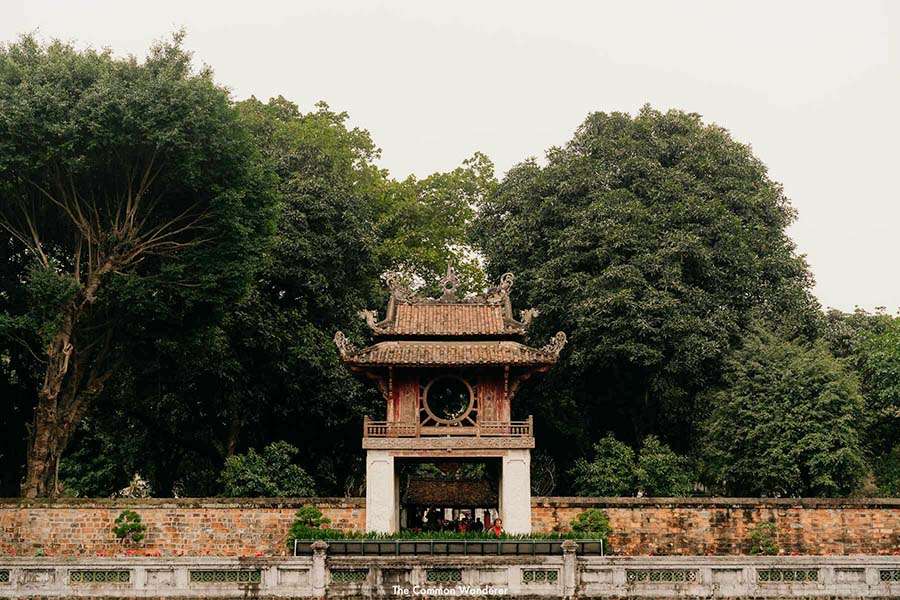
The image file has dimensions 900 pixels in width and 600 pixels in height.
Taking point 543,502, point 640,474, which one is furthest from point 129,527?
point 640,474

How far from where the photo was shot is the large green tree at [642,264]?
36.6m

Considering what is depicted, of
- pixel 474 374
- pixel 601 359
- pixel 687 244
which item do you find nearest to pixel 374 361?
pixel 474 374

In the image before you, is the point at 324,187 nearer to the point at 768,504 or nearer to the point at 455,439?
the point at 455,439

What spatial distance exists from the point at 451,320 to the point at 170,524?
10036 mm

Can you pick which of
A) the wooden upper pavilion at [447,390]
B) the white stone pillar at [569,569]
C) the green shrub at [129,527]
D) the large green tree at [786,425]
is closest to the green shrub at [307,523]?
the wooden upper pavilion at [447,390]

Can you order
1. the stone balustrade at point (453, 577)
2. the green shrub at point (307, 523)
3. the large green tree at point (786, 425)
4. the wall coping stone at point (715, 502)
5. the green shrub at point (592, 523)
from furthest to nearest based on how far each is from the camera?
the large green tree at point (786, 425)
the wall coping stone at point (715, 502)
the green shrub at point (592, 523)
the green shrub at point (307, 523)
the stone balustrade at point (453, 577)

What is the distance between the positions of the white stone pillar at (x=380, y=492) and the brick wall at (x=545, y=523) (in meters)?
1.47

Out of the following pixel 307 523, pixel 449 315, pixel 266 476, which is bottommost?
pixel 307 523

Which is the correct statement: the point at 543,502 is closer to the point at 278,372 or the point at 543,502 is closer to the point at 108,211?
the point at 278,372

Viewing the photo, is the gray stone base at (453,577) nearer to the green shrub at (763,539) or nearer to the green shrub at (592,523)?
the green shrub at (592,523)

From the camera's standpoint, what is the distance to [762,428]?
3275 centimetres

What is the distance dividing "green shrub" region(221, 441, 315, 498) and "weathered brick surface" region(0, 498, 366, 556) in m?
2.62

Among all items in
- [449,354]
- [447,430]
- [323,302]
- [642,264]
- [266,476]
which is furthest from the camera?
[323,302]

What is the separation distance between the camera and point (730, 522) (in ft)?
103
